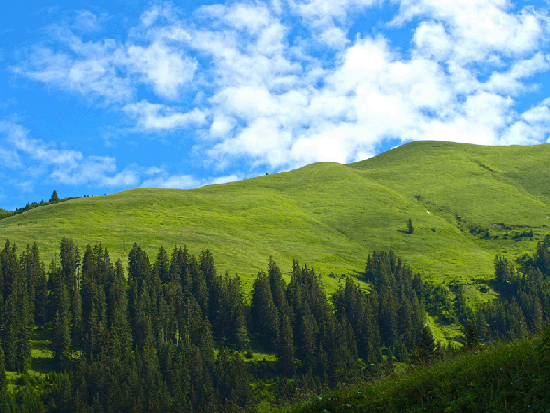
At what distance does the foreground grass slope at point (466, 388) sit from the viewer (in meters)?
14.2

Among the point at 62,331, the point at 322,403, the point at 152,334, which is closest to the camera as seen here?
the point at 322,403

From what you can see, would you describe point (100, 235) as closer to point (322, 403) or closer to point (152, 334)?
point (152, 334)

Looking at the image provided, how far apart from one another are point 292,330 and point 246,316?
15.1 m

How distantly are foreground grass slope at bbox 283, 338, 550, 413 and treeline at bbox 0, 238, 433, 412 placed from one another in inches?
3454

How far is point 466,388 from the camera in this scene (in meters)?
15.2

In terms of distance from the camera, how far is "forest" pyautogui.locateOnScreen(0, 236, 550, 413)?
109m

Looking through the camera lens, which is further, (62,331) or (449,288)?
(449,288)

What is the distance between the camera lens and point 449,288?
18712cm

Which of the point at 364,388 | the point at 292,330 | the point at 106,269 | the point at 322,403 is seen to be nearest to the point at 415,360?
the point at 364,388

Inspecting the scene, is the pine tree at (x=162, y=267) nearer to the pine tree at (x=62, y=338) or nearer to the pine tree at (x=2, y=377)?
the pine tree at (x=62, y=338)

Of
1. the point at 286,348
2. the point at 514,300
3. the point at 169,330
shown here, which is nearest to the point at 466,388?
the point at 286,348

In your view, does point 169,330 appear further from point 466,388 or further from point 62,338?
point 466,388

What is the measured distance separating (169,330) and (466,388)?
12834 centimetres

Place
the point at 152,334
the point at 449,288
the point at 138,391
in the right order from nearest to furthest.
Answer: the point at 138,391, the point at 152,334, the point at 449,288
